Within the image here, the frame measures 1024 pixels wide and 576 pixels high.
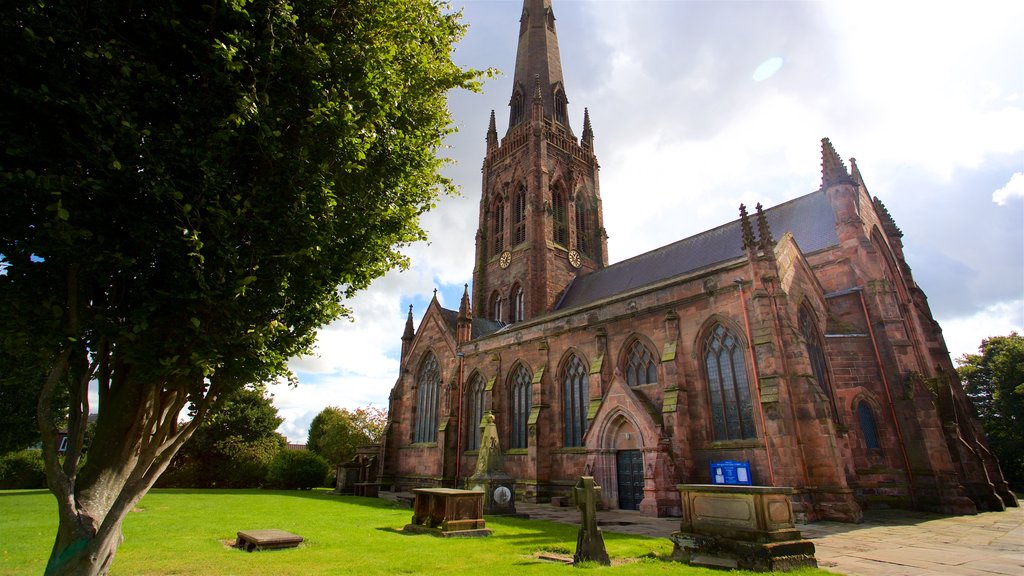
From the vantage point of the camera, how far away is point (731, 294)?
19.2m

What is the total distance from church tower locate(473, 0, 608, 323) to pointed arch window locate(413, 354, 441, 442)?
6814 millimetres

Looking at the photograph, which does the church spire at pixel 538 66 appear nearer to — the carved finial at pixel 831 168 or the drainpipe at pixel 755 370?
the carved finial at pixel 831 168

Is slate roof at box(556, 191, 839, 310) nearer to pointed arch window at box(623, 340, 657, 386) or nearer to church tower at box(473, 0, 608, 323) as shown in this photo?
church tower at box(473, 0, 608, 323)

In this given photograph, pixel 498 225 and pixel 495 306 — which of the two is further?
pixel 498 225

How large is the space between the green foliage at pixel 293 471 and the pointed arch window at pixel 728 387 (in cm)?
2972

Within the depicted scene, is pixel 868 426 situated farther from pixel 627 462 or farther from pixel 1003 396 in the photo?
pixel 1003 396

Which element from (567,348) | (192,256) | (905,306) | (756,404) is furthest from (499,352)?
(192,256)

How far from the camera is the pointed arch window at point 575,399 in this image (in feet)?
79.2

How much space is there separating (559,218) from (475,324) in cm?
1151

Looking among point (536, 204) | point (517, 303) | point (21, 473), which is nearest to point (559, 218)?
point (536, 204)

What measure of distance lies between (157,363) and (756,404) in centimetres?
1781

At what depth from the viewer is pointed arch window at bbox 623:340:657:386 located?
71.1 ft

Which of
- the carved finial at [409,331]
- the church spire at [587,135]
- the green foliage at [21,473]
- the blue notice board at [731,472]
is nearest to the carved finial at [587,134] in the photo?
the church spire at [587,135]

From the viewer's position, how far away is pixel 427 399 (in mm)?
33719
